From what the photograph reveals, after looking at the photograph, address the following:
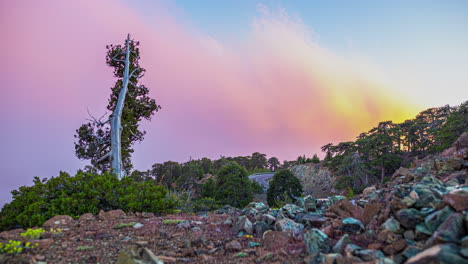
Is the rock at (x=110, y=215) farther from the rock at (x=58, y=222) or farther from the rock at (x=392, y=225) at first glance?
the rock at (x=392, y=225)

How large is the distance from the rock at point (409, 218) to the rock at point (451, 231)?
50cm

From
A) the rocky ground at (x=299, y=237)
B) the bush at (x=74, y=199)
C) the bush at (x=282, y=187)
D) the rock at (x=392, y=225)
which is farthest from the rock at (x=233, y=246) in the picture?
the bush at (x=282, y=187)

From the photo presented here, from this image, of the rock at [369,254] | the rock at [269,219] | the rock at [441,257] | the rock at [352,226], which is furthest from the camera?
the rock at [269,219]

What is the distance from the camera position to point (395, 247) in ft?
10.0

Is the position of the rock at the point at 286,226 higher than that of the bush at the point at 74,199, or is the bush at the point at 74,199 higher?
the bush at the point at 74,199

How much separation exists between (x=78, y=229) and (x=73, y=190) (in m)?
3.77

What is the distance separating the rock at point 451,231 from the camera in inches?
104

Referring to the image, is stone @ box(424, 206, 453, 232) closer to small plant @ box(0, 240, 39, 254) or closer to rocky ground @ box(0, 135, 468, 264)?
rocky ground @ box(0, 135, 468, 264)

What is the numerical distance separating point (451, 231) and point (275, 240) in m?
2.53

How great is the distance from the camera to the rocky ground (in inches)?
112

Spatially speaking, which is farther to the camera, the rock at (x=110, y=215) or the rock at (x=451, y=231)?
the rock at (x=110, y=215)

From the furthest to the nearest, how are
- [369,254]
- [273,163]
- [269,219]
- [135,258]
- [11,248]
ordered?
[273,163]
[269,219]
[11,248]
[369,254]
[135,258]

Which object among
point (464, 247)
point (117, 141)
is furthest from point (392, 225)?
point (117, 141)

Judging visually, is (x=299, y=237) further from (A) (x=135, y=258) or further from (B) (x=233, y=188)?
(B) (x=233, y=188)
